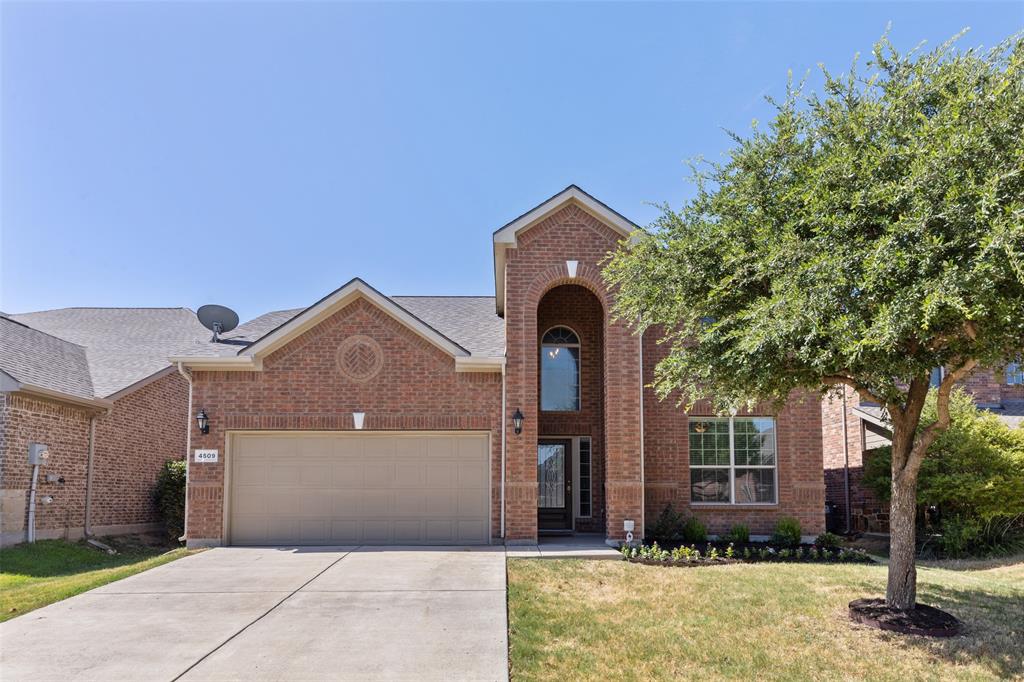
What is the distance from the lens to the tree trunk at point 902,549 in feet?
27.9

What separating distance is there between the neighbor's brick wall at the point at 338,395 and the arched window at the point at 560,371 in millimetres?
2398

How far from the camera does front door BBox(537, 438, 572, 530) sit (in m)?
16.5

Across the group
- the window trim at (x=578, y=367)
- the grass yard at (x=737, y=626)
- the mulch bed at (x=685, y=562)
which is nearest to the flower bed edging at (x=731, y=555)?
the mulch bed at (x=685, y=562)

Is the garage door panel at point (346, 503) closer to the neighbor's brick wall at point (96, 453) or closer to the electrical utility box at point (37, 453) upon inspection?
the electrical utility box at point (37, 453)

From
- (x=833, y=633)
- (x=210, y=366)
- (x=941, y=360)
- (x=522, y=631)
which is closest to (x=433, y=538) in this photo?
(x=210, y=366)

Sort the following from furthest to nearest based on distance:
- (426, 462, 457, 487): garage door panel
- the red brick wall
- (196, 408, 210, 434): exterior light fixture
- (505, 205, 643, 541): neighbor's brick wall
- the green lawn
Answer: the red brick wall → (426, 462, 457, 487): garage door panel → (196, 408, 210, 434): exterior light fixture → (505, 205, 643, 541): neighbor's brick wall → the green lawn

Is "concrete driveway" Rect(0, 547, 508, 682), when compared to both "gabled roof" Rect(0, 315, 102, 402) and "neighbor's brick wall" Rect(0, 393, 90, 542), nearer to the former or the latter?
"neighbor's brick wall" Rect(0, 393, 90, 542)

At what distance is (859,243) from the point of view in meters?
7.52

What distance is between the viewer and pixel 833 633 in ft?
26.5

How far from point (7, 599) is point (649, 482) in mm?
11067

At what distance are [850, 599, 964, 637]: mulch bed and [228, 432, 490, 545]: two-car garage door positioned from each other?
747 cm

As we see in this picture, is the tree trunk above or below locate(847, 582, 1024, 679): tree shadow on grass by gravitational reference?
above

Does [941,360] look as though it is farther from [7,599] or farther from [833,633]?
[7,599]

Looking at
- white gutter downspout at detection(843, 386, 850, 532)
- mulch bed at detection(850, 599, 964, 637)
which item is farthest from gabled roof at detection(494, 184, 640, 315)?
white gutter downspout at detection(843, 386, 850, 532)
